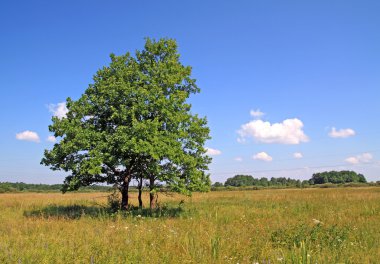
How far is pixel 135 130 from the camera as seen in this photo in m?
16.7

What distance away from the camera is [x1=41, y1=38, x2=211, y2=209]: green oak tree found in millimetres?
17047

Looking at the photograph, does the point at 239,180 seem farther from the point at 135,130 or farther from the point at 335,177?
the point at 135,130

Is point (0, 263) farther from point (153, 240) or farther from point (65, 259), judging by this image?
point (153, 240)

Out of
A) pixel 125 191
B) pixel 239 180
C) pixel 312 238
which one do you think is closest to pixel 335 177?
pixel 239 180

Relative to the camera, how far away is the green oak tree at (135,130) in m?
17.0

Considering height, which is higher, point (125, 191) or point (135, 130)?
point (135, 130)

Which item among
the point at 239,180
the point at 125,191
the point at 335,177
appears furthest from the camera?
the point at 239,180

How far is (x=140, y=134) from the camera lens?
16688mm

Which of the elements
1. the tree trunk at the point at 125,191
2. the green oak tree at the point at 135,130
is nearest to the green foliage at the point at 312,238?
the green oak tree at the point at 135,130

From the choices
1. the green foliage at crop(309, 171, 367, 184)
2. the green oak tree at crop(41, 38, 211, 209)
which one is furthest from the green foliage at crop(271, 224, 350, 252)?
the green foliage at crop(309, 171, 367, 184)

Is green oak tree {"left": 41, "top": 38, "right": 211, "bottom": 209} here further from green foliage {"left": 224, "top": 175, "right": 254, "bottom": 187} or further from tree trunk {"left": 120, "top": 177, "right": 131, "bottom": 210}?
green foliage {"left": 224, "top": 175, "right": 254, "bottom": 187}

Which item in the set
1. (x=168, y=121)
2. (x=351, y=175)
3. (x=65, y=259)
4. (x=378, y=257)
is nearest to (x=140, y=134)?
(x=168, y=121)

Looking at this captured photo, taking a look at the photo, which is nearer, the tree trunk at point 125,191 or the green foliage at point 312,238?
the green foliage at point 312,238

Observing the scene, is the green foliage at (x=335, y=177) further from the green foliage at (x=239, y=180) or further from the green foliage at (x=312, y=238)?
the green foliage at (x=312, y=238)
